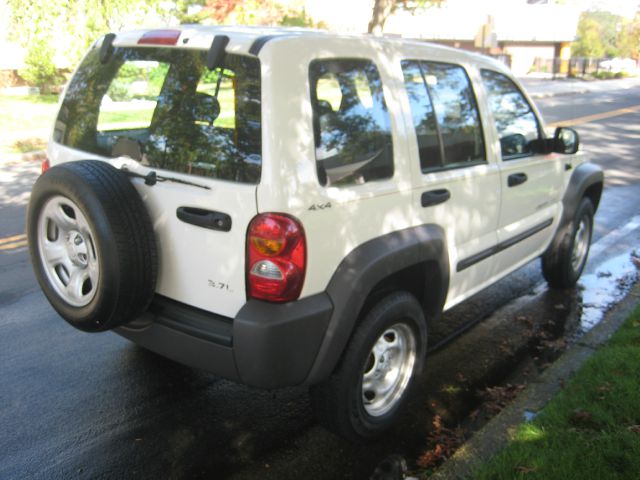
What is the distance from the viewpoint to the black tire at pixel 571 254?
5.22 m

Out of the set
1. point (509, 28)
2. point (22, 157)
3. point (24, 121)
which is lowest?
point (22, 157)

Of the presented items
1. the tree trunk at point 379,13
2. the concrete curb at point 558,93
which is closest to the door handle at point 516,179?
the tree trunk at point 379,13

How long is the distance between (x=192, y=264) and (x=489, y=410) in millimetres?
1970

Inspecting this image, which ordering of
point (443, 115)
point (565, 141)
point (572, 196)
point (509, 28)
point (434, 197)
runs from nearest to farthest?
point (434, 197), point (443, 115), point (565, 141), point (572, 196), point (509, 28)

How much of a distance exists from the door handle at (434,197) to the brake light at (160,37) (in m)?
1.48

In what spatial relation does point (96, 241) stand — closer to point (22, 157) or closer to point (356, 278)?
point (356, 278)

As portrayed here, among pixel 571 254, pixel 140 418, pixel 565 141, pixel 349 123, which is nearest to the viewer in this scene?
pixel 349 123

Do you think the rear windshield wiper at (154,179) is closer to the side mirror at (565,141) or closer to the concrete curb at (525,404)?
the concrete curb at (525,404)

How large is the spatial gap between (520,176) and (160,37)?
8.18 ft

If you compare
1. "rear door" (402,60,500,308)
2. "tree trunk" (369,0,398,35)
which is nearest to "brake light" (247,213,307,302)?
"rear door" (402,60,500,308)

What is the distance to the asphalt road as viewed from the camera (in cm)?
313

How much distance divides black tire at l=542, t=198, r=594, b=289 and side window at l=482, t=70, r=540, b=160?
1030 mm

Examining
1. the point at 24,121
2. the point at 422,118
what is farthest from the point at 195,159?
the point at 24,121

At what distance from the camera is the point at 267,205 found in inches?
103
